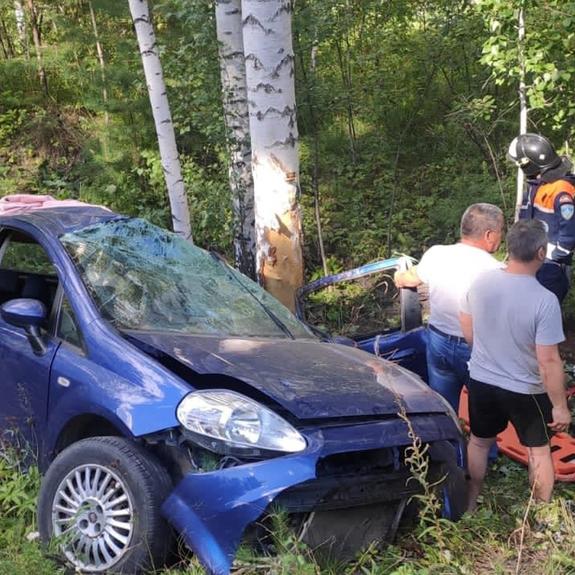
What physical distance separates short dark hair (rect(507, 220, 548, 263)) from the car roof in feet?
8.45

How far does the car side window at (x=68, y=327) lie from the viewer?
148 inches

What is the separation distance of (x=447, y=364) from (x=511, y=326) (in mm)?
1128

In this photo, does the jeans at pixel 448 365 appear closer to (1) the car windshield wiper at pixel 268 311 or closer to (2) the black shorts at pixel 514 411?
(2) the black shorts at pixel 514 411

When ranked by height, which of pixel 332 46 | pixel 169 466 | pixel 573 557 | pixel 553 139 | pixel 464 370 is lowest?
pixel 573 557

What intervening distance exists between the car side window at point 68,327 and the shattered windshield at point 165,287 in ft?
0.51

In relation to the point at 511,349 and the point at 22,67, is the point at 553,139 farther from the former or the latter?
the point at 22,67

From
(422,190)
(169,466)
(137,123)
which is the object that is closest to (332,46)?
(422,190)

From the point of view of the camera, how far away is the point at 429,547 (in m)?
3.30

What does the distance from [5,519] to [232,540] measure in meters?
1.42

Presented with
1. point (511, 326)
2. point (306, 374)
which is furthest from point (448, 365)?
point (306, 374)

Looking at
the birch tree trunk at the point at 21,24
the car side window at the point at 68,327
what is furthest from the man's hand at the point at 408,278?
the birch tree trunk at the point at 21,24

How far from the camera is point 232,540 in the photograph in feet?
9.63

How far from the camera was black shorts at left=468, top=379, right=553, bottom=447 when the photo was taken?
3.83 m

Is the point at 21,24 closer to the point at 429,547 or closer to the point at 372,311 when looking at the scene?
the point at 372,311
